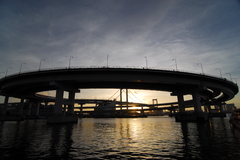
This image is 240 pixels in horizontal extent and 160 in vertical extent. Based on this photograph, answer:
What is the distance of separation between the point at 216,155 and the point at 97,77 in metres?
39.2

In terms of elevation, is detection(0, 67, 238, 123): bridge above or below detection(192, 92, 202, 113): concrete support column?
above

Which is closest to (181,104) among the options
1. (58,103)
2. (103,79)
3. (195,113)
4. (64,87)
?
(195,113)

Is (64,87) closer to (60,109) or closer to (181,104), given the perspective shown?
(60,109)

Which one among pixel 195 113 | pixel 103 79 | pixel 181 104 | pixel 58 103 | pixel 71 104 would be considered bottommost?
pixel 195 113

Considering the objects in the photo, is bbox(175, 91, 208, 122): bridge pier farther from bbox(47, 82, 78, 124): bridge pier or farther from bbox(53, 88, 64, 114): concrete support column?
bbox(53, 88, 64, 114): concrete support column

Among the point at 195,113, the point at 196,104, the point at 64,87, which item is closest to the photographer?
the point at 64,87

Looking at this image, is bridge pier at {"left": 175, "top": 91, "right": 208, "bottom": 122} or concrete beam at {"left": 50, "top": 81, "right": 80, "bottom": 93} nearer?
concrete beam at {"left": 50, "top": 81, "right": 80, "bottom": 93}

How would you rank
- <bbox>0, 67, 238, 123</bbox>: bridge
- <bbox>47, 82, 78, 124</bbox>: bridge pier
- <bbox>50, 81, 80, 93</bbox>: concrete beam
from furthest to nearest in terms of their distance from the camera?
<bbox>50, 81, 80, 93</bbox>: concrete beam
<bbox>0, 67, 238, 123</bbox>: bridge
<bbox>47, 82, 78, 124</bbox>: bridge pier

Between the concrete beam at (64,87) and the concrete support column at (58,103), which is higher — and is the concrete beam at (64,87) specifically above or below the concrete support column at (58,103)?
above

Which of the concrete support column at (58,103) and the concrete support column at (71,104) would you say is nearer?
the concrete support column at (58,103)

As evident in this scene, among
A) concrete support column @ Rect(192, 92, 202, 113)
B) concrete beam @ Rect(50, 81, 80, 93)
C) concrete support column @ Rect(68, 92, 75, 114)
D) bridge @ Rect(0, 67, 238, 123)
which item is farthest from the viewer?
concrete support column @ Rect(68, 92, 75, 114)

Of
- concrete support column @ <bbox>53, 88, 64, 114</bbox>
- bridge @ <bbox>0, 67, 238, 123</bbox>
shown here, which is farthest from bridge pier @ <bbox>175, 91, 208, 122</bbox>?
concrete support column @ <bbox>53, 88, 64, 114</bbox>

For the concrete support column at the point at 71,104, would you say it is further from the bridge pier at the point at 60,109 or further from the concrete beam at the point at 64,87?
the concrete beam at the point at 64,87

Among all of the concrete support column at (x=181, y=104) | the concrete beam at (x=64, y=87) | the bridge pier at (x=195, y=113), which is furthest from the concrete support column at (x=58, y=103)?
the concrete support column at (x=181, y=104)
